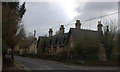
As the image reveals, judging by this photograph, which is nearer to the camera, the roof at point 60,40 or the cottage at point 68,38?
the cottage at point 68,38

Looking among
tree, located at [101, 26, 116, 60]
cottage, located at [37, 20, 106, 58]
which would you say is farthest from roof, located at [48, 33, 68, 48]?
tree, located at [101, 26, 116, 60]

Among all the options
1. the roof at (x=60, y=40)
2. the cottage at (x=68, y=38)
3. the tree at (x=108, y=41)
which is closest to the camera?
the tree at (x=108, y=41)

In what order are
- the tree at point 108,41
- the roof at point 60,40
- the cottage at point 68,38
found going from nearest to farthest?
the tree at point 108,41
the cottage at point 68,38
the roof at point 60,40

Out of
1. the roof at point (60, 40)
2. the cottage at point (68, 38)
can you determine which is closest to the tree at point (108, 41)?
the cottage at point (68, 38)

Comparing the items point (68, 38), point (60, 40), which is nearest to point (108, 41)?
point (68, 38)

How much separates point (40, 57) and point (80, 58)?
18.8 meters

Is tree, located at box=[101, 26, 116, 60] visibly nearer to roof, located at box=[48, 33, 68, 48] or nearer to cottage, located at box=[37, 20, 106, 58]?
cottage, located at box=[37, 20, 106, 58]

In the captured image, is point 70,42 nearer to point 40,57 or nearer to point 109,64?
point 40,57

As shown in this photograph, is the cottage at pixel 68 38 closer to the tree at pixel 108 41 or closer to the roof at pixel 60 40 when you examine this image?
the roof at pixel 60 40

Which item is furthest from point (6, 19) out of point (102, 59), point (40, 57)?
point (40, 57)

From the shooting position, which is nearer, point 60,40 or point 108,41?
point 108,41

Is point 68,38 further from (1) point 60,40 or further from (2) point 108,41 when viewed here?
(2) point 108,41

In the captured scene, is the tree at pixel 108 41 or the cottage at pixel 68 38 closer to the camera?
the tree at pixel 108 41

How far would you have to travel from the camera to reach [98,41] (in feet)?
→ 97.0
